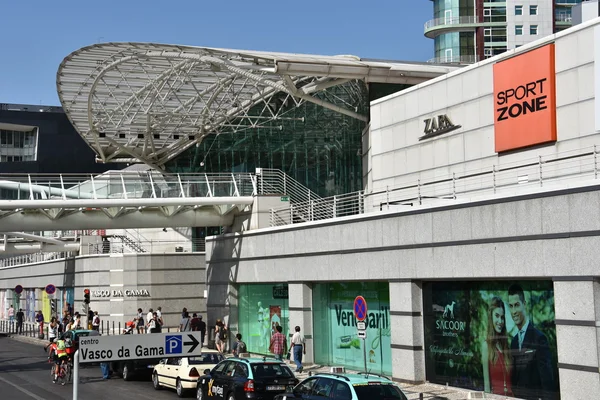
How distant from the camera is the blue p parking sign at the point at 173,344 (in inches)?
473

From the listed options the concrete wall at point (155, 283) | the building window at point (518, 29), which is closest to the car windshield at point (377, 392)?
the concrete wall at point (155, 283)

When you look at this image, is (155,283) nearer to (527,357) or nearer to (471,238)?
(471,238)

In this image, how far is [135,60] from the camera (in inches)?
1623

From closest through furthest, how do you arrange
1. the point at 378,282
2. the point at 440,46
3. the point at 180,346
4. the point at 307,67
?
the point at 180,346, the point at 378,282, the point at 307,67, the point at 440,46

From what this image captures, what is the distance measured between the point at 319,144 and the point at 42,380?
19.7m

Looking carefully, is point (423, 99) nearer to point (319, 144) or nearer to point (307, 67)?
point (307, 67)

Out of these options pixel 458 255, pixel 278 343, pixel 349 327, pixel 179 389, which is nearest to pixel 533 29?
pixel 278 343

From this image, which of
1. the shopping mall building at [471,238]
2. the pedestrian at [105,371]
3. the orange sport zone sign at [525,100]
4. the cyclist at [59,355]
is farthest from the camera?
the pedestrian at [105,371]

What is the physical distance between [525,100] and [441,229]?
4291 mm

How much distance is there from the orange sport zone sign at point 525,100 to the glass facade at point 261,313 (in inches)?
451

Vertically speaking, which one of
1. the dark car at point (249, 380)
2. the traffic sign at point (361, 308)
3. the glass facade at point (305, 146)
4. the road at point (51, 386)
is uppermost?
the glass facade at point (305, 146)

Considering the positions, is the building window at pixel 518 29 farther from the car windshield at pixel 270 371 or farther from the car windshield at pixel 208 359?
the car windshield at pixel 270 371

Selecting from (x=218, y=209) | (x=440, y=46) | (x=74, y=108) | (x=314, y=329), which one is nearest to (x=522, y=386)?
(x=314, y=329)

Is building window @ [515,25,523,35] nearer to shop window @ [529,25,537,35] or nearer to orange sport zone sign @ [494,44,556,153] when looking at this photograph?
shop window @ [529,25,537,35]
